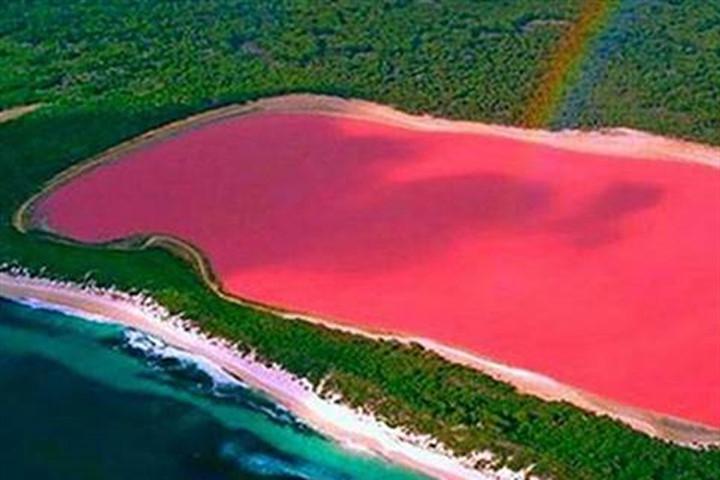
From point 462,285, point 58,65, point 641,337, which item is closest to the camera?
point 641,337

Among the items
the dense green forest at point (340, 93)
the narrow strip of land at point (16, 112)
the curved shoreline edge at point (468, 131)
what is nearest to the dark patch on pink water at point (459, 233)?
the curved shoreline edge at point (468, 131)

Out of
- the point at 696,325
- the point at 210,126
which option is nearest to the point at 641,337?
the point at 696,325

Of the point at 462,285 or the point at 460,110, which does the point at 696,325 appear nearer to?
the point at 462,285

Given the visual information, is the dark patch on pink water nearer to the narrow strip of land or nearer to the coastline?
the coastline

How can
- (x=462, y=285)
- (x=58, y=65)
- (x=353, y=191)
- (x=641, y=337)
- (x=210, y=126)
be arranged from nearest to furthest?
(x=641, y=337)
(x=462, y=285)
(x=353, y=191)
(x=210, y=126)
(x=58, y=65)

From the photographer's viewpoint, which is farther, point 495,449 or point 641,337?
Answer: point 641,337

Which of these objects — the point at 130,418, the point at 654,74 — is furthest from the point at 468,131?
the point at 130,418

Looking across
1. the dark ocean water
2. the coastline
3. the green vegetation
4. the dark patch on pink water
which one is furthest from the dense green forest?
the dark patch on pink water

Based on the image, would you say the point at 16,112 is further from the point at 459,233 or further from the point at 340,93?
the point at 459,233
